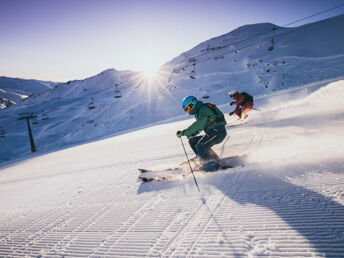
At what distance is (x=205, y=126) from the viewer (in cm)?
483

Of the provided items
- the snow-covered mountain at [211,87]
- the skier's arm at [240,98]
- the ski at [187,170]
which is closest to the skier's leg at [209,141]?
the ski at [187,170]

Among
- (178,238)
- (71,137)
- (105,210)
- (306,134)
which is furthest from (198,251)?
(71,137)

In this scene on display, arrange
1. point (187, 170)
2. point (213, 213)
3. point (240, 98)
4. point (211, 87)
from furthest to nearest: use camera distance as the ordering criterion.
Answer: point (211, 87)
point (240, 98)
point (187, 170)
point (213, 213)

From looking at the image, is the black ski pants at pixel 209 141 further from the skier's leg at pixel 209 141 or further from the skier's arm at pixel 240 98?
the skier's arm at pixel 240 98

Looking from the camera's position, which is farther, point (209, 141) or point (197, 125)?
point (209, 141)

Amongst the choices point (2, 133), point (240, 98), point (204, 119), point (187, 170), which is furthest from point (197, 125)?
point (2, 133)

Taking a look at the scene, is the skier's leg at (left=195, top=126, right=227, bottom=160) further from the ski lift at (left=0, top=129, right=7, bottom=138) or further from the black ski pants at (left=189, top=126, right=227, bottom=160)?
the ski lift at (left=0, top=129, right=7, bottom=138)

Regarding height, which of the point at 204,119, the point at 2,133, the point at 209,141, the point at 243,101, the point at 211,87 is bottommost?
the point at 2,133

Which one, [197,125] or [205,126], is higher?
[197,125]

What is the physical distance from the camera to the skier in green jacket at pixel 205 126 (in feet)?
14.7

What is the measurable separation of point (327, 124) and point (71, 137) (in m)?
31.9

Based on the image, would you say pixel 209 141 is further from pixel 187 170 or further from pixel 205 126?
pixel 187 170

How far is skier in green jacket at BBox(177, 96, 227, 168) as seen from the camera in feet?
14.7

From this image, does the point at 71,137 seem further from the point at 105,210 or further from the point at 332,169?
the point at 332,169
